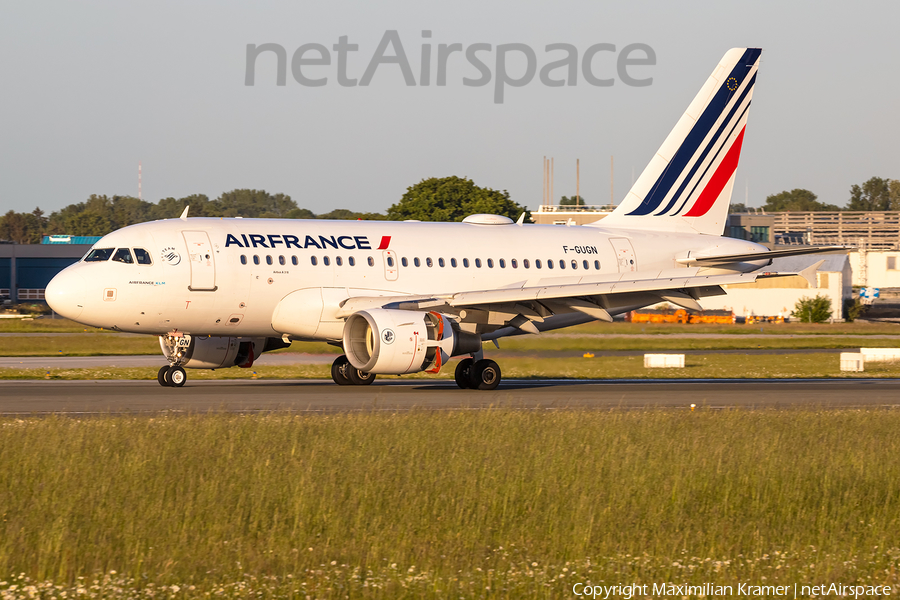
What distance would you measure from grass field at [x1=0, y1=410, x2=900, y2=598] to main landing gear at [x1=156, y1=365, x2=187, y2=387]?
36.3 feet

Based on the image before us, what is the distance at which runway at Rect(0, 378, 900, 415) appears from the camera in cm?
2250

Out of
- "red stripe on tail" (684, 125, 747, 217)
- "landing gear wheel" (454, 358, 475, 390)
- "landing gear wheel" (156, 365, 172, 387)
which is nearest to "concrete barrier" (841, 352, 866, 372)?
"red stripe on tail" (684, 125, 747, 217)

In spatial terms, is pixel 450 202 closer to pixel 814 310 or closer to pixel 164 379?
pixel 814 310

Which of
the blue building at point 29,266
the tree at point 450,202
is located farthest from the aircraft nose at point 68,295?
the tree at point 450,202

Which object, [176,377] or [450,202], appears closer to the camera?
[176,377]

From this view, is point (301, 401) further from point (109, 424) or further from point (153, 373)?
point (153, 373)

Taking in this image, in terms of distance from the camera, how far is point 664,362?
40.2 metres

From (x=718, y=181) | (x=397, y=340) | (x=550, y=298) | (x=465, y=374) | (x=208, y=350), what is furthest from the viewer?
(x=718, y=181)

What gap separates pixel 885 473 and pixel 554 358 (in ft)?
66.8

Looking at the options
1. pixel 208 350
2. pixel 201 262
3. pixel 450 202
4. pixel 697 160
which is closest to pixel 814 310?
pixel 450 202

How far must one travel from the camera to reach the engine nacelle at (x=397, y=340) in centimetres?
2544

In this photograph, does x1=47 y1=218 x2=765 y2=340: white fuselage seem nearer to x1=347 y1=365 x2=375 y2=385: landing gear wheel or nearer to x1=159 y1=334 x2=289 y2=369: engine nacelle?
x1=159 y1=334 x2=289 y2=369: engine nacelle

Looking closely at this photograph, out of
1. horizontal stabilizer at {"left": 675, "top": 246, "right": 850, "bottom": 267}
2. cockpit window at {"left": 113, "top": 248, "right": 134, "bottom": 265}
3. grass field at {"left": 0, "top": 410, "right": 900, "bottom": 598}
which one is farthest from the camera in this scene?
horizontal stabilizer at {"left": 675, "top": 246, "right": 850, "bottom": 267}

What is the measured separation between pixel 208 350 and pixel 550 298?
976 cm
